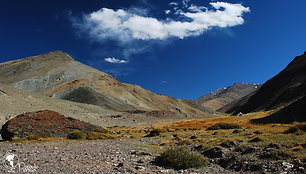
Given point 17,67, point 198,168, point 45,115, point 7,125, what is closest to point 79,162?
point 198,168

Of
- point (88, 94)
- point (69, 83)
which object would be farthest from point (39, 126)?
point (69, 83)

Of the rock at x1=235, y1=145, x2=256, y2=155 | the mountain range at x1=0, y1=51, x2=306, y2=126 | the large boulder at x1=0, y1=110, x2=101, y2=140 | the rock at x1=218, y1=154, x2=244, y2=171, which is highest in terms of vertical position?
the mountain range at x1=0, y1=51, x2=306, y2=126

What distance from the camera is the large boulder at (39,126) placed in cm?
2436

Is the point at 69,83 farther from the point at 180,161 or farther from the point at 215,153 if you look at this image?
the point at 180,161

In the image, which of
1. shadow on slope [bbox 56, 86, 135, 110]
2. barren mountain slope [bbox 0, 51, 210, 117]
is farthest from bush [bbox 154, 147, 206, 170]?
shadow on slope [bbox 56, 86, 135, 110]

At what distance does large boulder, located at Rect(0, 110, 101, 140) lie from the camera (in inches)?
959

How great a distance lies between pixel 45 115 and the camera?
30469 millimetres

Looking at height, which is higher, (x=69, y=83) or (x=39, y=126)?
(x=69, y=83)

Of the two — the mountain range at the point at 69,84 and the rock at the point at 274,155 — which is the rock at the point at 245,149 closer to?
the rock at the point at 274,155

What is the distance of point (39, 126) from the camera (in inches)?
→ 1072

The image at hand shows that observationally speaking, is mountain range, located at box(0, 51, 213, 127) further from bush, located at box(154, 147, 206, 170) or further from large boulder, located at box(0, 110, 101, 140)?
bush, located at box(154, 147, 206, 170)

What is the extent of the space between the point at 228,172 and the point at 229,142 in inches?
243

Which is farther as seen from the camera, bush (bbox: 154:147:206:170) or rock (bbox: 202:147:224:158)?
rock (bbox: 202:147:224:158)

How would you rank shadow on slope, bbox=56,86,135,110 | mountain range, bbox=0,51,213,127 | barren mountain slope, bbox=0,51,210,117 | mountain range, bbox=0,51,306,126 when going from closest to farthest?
mountain range, bbox=0,51,306,126 < shadow on slope, bbox=56,86,135,110 < mountain range, bbox=0,51,213,127 < barren mountain slope, bbox=0,51,210,117
